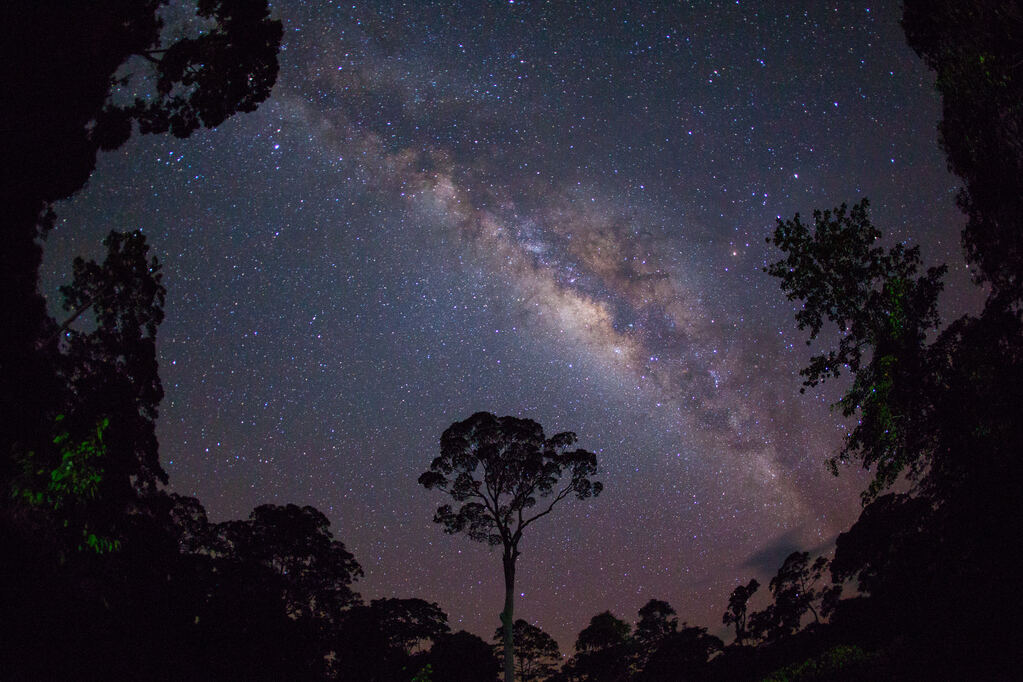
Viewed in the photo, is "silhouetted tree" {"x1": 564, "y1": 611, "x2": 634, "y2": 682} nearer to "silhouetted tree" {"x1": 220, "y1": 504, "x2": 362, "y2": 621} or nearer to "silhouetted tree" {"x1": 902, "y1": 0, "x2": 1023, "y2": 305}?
"silhouetted tree" {"x1": 220, "y1": 504, "x2": 362, "y2": 621}

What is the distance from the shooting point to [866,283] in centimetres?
1476

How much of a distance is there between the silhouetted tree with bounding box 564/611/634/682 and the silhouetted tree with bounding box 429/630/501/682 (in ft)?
36.8

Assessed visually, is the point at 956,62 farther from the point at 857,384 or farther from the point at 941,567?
the point at 941,567

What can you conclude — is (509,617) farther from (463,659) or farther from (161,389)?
(463,659)

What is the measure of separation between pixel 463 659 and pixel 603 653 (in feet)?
53.3

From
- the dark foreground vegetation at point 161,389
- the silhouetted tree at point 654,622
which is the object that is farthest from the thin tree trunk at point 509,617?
the silhouetted tree at point 654,622

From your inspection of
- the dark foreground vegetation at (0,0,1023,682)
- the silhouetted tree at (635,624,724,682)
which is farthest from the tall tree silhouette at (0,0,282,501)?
the silhouetted tree at (635,624,724,682)

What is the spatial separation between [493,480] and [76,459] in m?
19.1

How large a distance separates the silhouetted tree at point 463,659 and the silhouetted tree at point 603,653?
1121 cm

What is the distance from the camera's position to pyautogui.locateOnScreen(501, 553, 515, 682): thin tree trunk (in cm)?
2191

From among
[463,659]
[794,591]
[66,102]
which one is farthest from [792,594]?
[66,102]

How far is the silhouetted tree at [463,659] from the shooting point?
38562 millimetres

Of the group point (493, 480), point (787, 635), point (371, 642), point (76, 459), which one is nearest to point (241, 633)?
point (493, 480)

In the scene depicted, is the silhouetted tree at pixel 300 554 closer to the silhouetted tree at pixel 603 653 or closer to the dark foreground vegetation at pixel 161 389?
the dark foreground vegetation at pixel 161 389
